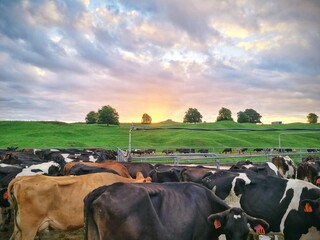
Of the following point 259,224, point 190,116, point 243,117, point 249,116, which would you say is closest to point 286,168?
point 259,224

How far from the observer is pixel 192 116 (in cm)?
10681

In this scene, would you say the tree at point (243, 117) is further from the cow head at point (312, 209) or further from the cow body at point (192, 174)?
the cow head at point (312, 209)

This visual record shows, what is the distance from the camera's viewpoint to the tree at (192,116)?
106000 mm

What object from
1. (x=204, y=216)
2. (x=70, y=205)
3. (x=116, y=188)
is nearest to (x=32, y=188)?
(x=70, y=205)

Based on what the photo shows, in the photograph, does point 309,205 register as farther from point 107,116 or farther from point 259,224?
point 107,116

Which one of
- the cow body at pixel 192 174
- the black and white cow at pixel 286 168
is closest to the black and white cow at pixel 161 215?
the cow body at pixel 192 174

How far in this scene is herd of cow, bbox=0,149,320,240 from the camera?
462cm

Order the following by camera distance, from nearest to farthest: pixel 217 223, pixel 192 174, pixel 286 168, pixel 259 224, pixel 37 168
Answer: pixel 217 223 < pixel 259 224 < pixel 37 168 < pixel 192 174 < pixel 286 168

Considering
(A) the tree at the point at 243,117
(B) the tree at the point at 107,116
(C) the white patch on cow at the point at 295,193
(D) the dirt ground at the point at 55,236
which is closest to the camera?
(C) the white patch on cow at the point at 295,193

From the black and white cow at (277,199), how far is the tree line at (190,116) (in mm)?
86331

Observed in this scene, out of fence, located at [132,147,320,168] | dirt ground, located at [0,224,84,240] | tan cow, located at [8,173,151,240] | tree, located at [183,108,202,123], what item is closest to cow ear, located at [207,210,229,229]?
tan cow, located at [8,173,151,240]

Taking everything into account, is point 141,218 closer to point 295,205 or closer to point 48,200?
point 48,200

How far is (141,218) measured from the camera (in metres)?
4.61

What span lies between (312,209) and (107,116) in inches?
3474
